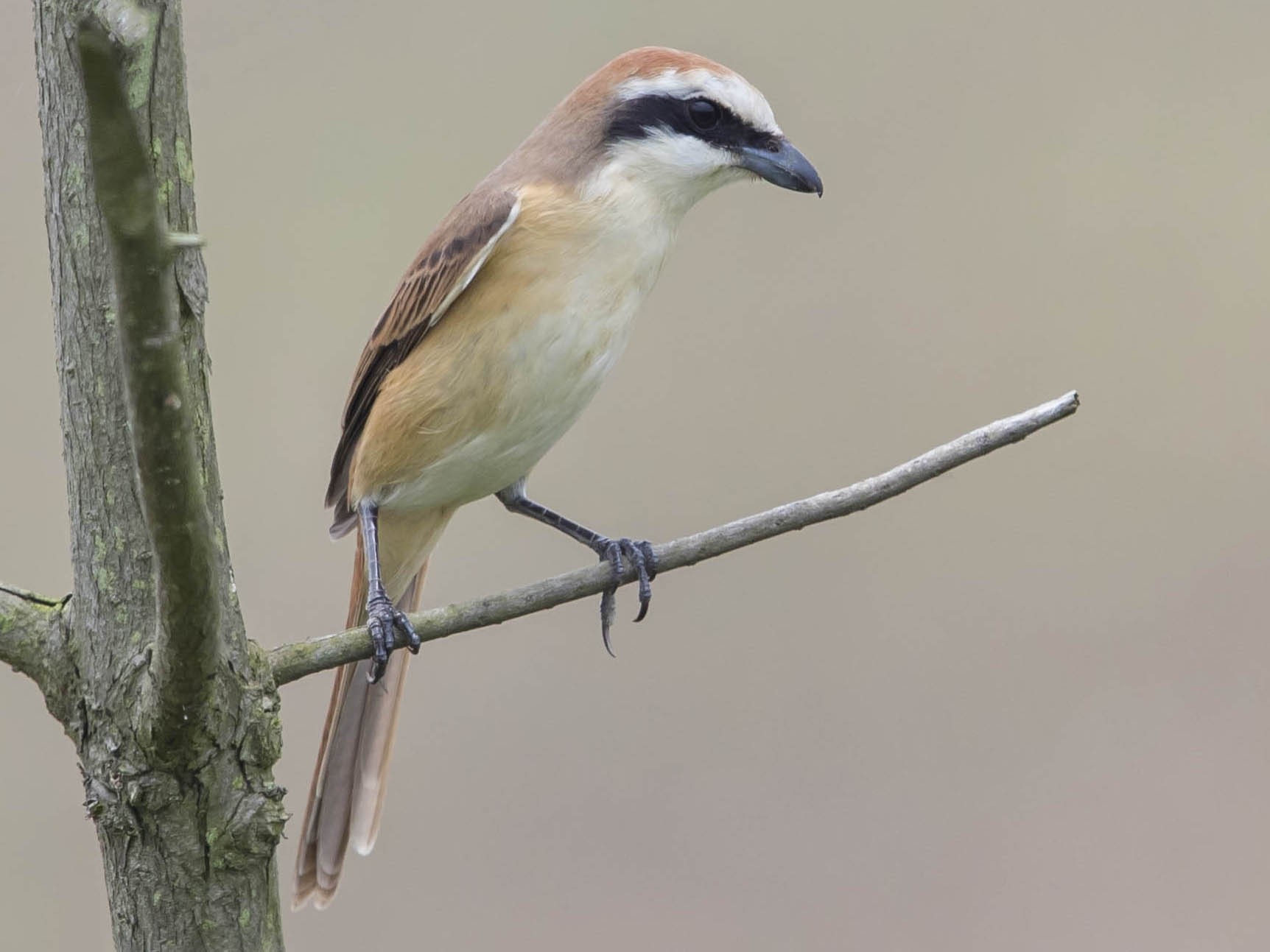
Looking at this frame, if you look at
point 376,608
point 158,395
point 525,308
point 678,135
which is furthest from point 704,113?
point 158,395

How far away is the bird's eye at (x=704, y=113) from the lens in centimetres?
276

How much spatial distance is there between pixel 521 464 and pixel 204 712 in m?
1.26

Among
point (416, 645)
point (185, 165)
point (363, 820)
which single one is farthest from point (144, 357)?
point (363, 820)

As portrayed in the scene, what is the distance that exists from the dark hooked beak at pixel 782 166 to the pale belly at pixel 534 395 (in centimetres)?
34

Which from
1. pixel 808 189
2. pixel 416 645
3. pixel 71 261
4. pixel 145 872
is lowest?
pixel 145 872

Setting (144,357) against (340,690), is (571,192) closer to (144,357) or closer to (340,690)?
(340,690)

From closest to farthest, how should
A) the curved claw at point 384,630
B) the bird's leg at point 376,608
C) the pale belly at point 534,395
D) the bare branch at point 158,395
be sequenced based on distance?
1. the bare branch at point 158,395
2. the curved claw at point 384,630
3. the bird's leg at point 376,608
4. the pale belly at point 534,395

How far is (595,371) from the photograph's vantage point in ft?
9.11

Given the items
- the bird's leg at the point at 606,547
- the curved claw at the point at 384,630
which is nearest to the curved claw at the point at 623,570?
the bird's leg at the point at 606,547

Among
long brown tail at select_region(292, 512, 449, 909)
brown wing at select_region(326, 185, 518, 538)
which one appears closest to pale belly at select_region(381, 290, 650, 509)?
brown wing at select_region(326, 185, 518, 538)

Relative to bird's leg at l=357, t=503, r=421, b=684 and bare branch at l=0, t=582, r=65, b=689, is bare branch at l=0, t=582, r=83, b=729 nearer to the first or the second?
bare branch at l=0, t=582, r=65, b=689

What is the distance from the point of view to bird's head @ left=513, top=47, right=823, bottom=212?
2.75 meters

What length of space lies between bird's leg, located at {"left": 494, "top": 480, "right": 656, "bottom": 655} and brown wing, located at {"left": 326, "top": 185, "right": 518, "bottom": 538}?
1.38ft

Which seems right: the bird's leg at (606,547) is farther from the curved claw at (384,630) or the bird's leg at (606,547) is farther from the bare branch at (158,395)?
the bare branch at (158,395)
